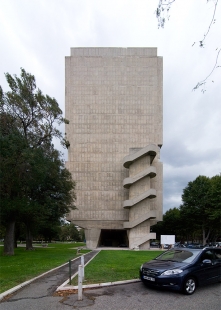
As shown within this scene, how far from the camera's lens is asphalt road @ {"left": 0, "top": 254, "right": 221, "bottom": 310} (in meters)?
7.03

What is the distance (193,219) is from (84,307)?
1937 inches

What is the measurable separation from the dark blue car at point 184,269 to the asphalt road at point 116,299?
10.8 inches

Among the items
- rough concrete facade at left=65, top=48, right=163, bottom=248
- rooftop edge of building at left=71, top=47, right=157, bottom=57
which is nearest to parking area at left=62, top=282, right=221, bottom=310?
rough concrete facade at left=65, top=48, right=163, bottom=248

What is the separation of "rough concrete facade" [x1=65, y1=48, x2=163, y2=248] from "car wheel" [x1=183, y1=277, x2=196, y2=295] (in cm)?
3985

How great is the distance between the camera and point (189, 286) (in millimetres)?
8461

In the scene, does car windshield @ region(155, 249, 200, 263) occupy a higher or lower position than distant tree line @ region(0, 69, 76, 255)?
lower

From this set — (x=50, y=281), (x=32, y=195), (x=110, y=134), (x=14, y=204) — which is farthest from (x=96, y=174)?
(x=50, y=281)

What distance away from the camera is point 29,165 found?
21.6 meters

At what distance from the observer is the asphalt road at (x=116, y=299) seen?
7.03m

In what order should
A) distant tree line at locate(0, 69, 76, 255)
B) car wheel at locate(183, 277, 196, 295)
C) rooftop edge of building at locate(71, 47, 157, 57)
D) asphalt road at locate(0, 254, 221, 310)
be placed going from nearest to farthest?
asphalt road at locate(0, 254, 221, 310), car wheel at locate(183, 277, 196, 295), distant tree line at locate(0, 69, 76, 255), rooftop edge of building at locate(71, 47, 157, 57)

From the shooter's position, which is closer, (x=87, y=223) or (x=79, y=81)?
(x=87, y=223)

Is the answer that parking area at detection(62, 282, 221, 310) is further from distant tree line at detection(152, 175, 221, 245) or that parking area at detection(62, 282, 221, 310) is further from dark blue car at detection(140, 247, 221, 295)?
distant tree line at detection(152, 175, 221, 245)

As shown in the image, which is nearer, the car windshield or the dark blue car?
the dark blue car

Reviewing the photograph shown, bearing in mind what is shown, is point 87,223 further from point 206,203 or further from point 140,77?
point 140,77
